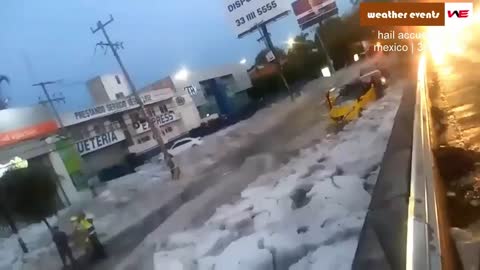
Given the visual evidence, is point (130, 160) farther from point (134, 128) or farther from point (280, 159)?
point (280, 159)

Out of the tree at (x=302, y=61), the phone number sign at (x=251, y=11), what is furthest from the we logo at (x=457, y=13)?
the phone number sign at (x=251, y=11)

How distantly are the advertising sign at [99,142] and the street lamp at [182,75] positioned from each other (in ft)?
0.84

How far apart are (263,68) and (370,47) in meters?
0.51

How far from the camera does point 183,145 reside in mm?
1378

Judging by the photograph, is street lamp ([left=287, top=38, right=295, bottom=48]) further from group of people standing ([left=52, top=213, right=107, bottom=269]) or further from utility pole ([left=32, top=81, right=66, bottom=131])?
group of people standing ([left=52, top=213, right=107, bottom=269])

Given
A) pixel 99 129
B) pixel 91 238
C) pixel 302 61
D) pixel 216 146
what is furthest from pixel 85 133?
pixel 302 61

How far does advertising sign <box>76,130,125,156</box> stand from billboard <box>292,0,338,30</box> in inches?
30.7

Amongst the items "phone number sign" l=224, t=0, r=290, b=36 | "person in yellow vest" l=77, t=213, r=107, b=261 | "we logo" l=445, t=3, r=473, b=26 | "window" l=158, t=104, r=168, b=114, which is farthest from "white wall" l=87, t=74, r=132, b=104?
Answer: "we logo" l=445, t=3, r=473, b=26

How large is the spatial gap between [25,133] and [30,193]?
0.50ft

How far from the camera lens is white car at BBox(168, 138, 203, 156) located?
1353 millimetres

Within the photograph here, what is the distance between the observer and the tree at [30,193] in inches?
43.3

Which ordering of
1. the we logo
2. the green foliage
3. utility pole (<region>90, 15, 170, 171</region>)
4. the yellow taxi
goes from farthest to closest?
1. the we logo
2. the yellow taxi
3. utility pole (<region>90, 15, 170, 171</region>)
4. the green foliage

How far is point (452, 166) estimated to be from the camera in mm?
2018

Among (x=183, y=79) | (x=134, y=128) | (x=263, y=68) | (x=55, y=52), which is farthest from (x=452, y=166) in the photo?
(x=55, y=52)
